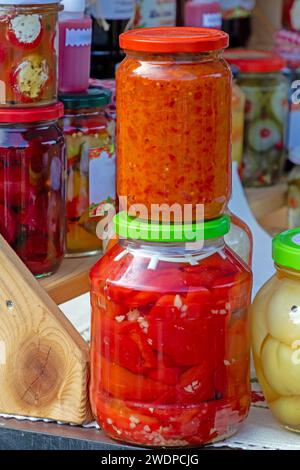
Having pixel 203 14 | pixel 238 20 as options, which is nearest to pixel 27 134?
pixel 203 14

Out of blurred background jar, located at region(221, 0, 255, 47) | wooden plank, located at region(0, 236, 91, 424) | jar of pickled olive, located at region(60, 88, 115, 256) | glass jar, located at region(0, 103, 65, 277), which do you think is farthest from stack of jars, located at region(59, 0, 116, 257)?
blurred background jar, located at region(221, 0, 255, 47)

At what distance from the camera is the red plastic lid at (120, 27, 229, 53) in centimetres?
108

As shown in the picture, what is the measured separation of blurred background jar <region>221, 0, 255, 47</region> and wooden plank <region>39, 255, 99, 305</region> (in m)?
1.06

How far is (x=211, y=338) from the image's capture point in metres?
1.13

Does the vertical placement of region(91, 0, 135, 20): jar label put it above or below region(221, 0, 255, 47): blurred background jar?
above

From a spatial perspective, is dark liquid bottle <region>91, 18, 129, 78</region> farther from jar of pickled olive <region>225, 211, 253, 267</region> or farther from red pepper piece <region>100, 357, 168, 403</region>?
red pepper piece <region>100, 357, 168, 403</region>

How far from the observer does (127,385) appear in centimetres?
114

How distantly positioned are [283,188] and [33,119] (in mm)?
947

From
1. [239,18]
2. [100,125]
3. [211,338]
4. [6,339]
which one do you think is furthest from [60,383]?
[239,18]

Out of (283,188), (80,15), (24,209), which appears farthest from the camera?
(283,188)

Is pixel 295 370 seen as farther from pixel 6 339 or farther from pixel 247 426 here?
pixel 6 339

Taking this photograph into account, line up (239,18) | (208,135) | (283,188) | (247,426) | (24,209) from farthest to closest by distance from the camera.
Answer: (239,18) → (283,188) → (24,209) → (247,426) → (208,135)

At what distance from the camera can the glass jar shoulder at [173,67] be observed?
1.09m

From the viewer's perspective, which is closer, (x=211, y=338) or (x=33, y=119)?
(x=211, y=338)
